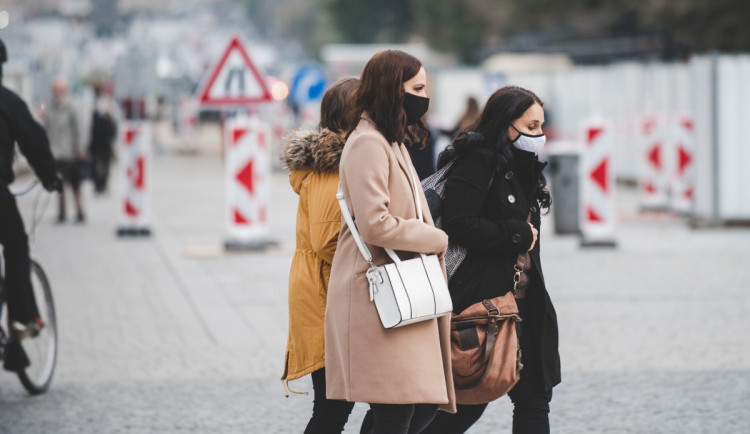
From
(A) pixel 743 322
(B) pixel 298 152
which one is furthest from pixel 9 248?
(A) pixel 743 322

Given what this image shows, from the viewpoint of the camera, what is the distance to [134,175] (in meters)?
16.0

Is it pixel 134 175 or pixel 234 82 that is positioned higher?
pixel 234 82

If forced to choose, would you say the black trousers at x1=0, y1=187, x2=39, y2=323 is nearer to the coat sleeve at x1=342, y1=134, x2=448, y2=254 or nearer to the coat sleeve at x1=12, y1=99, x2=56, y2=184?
the coat sleeve at x1=12, y1=99, x2=56, y2=184

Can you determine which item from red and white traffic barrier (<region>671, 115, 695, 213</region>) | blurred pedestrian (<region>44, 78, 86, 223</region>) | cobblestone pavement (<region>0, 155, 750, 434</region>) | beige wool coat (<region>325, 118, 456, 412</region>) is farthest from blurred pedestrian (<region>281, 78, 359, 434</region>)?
red and white traffic barrier (<region>671, 115, 695, 213</region>)

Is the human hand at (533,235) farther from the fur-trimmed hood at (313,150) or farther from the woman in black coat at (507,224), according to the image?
the fur-trimmed hood at (313,150)

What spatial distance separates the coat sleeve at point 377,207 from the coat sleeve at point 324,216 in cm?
30

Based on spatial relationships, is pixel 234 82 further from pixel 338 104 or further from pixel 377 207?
pixel 377 207

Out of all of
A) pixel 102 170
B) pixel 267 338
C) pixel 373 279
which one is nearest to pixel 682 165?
pixel 267 338

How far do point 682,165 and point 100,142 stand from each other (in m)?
10.0

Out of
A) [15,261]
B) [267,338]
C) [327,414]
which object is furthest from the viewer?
[267,338]

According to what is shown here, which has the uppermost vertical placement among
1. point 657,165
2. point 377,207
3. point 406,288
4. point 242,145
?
point 377,207

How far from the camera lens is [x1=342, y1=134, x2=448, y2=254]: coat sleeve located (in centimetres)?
421

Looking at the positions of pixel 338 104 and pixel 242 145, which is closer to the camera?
pixel 338 104

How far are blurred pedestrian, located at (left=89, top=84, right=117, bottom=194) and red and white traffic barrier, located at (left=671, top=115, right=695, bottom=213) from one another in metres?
9.33
